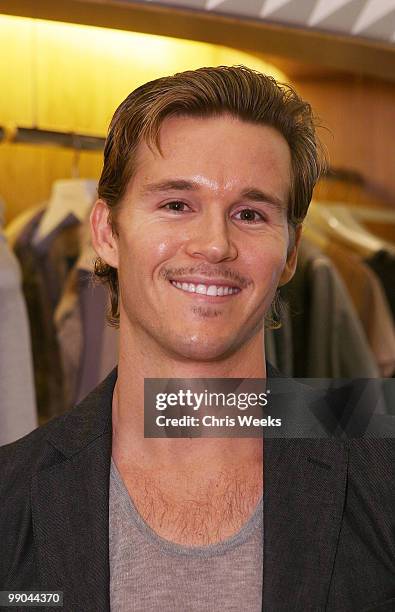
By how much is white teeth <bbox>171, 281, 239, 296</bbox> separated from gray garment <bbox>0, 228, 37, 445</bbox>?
431mm

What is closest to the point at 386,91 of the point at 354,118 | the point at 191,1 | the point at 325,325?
the point at 354,118

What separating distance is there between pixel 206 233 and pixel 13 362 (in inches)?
19.2

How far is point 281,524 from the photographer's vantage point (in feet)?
2.57

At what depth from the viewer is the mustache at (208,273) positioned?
0.76m

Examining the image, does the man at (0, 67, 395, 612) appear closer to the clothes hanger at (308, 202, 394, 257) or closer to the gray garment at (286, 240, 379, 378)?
the gray garment at (286, 240, 379, 378)

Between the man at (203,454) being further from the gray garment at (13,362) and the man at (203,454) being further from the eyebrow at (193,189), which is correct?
the gray garment at (13,362)

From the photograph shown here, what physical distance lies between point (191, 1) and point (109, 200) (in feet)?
1.03

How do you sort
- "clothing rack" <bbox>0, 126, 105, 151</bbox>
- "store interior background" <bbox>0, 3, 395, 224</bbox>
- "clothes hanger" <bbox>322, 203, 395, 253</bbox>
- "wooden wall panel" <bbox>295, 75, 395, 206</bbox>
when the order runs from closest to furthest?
"store interior background" <bbox>0, 3, 395, 224</bbox> → "clothing rack" <bbox>0, 126, 105, 151</bbox> → "clothes hanger" <bbox>322, 203, 395, 253</bbox> → "wooden wall panel" <bbox>295, 75, 395, 206</bbox>

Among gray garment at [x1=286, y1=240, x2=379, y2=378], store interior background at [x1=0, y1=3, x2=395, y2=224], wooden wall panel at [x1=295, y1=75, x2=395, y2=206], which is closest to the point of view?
store interior background at [x1=0, y1=3, x2=395, y2=224]

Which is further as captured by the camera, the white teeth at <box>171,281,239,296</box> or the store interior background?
the store interior background

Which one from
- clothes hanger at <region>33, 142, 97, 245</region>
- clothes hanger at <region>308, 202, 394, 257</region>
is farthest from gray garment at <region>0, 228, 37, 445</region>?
clothes hanger at <region>308, 202, 394, 257</region>

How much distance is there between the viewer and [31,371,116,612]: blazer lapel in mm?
769

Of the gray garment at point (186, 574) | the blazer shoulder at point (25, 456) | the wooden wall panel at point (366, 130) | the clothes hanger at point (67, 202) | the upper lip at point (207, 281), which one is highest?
the wooden wall panel at point (366, 130)

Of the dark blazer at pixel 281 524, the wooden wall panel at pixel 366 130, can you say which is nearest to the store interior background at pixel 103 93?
the wooden wall panel at pixel 366 130
